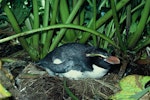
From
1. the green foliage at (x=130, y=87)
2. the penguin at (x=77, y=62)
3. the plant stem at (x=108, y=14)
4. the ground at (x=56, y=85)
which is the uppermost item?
the plant stem at (x=108, y=14)

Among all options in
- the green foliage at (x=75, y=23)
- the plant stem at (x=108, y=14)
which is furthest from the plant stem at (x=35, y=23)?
the plant stem at (x=108, y=14)

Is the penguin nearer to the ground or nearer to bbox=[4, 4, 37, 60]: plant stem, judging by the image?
the ground

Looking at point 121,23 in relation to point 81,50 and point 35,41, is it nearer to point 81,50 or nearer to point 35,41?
point 81,50

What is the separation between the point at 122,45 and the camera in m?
1.99

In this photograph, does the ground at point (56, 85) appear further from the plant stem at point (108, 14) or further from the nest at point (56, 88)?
the plant stem at point (108, 14)

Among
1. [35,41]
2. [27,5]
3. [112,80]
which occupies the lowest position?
[112,80]

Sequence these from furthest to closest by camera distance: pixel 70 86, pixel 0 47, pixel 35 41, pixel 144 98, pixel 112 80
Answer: pixel 0 47
pixel 35 41
pixel 112 80
pixel 70 86
pixel 144 98

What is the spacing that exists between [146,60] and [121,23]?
27 centimetres

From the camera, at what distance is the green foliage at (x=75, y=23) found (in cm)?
201

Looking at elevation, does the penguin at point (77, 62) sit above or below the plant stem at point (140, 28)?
below

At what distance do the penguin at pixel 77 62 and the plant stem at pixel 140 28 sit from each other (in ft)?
0.84

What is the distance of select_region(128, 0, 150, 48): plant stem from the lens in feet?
6.36

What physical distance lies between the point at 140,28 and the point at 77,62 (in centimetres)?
41

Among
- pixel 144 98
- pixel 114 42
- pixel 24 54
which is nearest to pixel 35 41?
pixel 24 54
